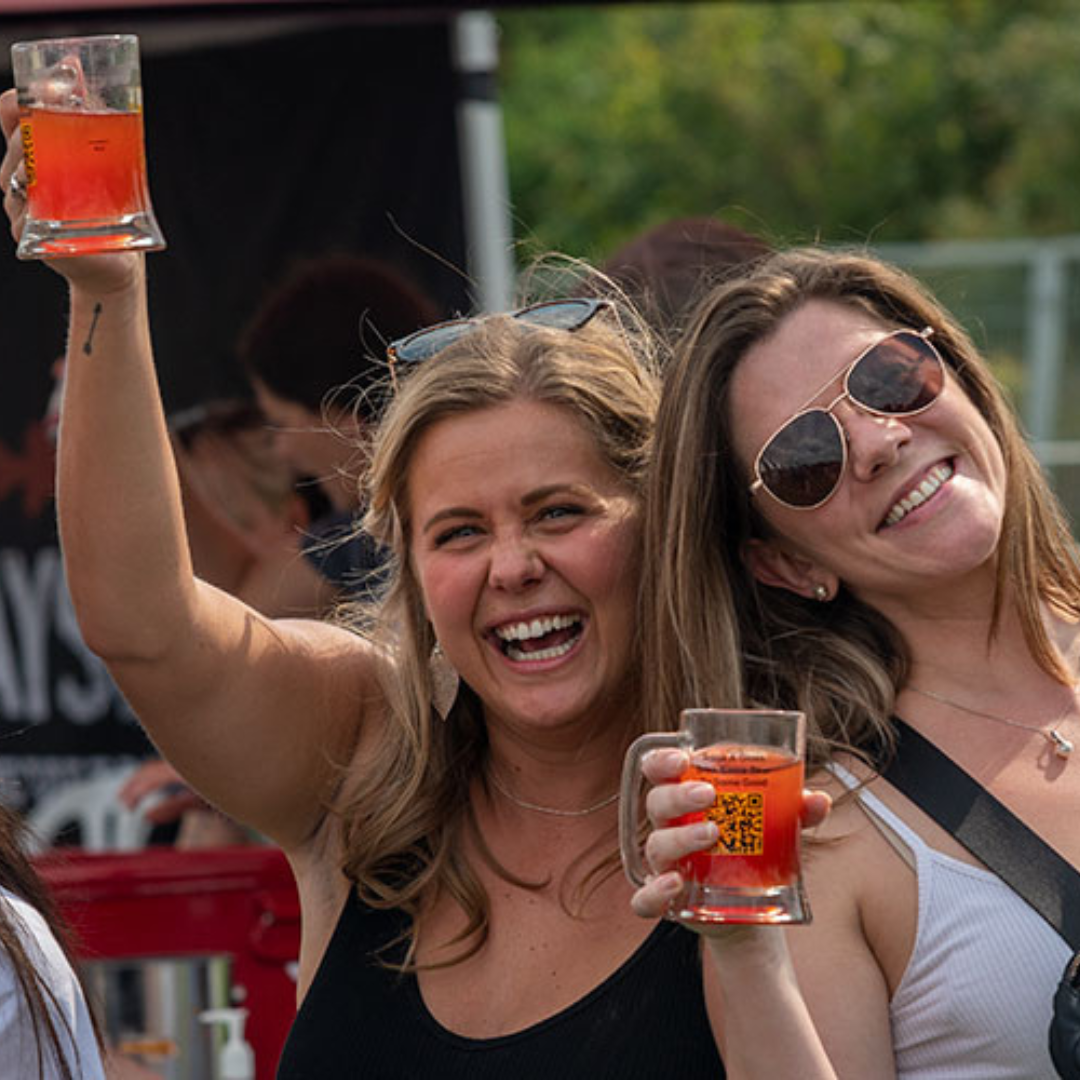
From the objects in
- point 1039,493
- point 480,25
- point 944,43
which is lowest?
point 944,43

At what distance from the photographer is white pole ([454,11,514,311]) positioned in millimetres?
5105

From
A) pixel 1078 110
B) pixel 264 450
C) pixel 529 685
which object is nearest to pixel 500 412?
pixel 529 685

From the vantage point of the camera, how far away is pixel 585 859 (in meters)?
2.77

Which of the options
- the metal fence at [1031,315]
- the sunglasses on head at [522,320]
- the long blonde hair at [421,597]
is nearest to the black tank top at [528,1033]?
the long blonde hair at [421,597]

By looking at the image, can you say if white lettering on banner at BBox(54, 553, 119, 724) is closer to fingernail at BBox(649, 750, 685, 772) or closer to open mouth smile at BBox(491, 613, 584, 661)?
open mouth smile at BBox(491, 613, 584, 661)

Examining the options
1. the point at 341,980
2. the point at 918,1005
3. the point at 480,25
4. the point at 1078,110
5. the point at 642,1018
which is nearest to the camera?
the point at 918,1005

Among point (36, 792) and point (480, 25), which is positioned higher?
point (480, 25)

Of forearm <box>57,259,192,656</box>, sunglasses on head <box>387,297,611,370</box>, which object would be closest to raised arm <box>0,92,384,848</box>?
forearm <box>57,259,192,656</box>

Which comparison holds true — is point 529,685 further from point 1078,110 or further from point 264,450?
point 1078,110

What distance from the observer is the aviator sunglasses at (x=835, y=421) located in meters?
2.56

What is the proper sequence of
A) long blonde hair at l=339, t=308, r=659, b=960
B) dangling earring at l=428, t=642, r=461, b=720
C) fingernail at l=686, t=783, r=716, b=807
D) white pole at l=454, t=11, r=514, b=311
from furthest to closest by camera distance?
white pole at l=454, t=11, r=514, b=311
dangling earring at l=428, t=642, r=461, b=720
long blonde hair at l=339, t=308, r=659, b=960
fingernail at l=686, t=783, r=716, b=807

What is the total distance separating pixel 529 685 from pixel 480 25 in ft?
9.28

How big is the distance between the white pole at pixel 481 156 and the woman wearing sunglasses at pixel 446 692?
221 centimetres

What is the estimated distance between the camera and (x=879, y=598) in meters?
2.63
